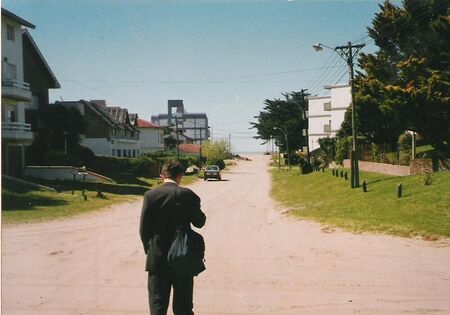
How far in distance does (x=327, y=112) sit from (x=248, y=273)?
250ft

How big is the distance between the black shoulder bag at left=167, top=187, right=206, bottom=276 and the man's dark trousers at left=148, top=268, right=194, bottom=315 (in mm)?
112

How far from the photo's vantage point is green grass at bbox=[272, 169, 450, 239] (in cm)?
1386

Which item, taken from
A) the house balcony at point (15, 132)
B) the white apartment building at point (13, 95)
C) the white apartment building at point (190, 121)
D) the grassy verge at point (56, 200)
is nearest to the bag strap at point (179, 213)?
the grassy verge at point (56, 200)

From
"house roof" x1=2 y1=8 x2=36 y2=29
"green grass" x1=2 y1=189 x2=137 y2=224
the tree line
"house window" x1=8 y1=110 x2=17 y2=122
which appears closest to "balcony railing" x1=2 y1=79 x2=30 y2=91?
"house window" x1=8 y1=110 x2=17 y2=122

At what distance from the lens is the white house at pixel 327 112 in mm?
72562

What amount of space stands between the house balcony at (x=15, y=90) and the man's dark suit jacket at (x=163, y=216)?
27.2 m

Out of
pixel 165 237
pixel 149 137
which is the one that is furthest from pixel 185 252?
pixel 149 137

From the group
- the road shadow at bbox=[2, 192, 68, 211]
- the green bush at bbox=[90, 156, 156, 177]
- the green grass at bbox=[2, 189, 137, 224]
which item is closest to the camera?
the green grass at bbox=[2, 189, 137, 224]

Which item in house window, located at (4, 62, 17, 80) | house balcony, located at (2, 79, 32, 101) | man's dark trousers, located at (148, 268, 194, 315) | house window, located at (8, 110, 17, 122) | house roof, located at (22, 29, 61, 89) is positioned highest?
house roof, located at (22, 29, 61, 89)

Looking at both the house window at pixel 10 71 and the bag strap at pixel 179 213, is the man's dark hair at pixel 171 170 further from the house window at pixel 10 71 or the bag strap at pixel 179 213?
the house window at pixel 10 71

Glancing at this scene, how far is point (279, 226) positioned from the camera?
15.9 metres

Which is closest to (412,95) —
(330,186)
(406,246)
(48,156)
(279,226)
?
(330,186)

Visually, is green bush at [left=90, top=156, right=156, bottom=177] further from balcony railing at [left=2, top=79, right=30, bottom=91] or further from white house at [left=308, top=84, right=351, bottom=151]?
white house at [left=308, top=84, right=351, bottom=151]

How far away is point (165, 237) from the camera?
484 cm
